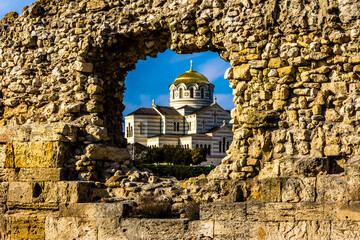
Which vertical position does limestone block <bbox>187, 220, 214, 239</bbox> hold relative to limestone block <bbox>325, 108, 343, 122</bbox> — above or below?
below

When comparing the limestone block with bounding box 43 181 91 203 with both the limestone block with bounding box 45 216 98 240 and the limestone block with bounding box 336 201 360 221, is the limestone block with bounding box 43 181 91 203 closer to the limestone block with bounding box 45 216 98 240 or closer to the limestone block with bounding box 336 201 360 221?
the limestone block with bounding box 45 216 98 240

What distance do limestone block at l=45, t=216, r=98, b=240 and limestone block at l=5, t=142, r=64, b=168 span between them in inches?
33.1

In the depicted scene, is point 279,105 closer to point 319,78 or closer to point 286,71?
point 286,71

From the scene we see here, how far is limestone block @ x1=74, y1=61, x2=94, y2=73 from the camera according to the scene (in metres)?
8.17

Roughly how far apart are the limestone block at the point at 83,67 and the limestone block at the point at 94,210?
7.15 feet

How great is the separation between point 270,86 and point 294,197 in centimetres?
149

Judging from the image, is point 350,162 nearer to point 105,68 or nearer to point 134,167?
point 134,167

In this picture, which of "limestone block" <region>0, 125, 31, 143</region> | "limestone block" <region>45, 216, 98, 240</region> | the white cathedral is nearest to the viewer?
"limestone block" <region>45, 216, 98, 240</region>

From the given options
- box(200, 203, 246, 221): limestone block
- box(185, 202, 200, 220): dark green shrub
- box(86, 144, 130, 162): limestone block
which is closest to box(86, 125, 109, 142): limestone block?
box(86, 144, 130, 162): limestone block

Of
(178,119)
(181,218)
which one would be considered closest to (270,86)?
(181,218)

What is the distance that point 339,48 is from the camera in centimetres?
637

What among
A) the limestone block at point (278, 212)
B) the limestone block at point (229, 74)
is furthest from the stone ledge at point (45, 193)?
the limestone block at point (278, 212)

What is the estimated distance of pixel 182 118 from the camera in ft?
286

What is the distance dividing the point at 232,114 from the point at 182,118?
79.9 metres
